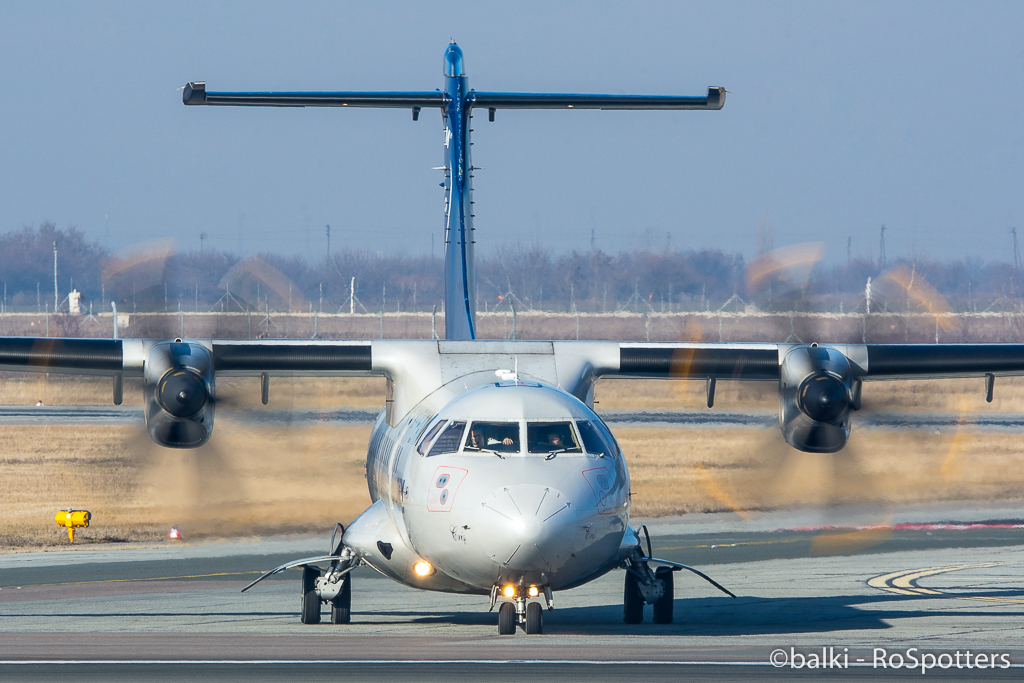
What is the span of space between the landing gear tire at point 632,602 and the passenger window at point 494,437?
131 inches

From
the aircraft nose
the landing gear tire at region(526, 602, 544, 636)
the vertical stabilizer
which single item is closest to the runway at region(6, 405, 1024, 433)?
the vertical stabilizer

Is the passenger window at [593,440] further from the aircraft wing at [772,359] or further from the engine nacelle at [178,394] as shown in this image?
the engine nacelle at [178,394]

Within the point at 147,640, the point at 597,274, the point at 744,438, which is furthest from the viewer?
the point at 597,274

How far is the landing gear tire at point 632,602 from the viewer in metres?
14.9

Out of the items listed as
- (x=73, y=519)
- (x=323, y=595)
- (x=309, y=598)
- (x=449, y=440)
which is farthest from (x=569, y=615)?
(x=73, y=519)

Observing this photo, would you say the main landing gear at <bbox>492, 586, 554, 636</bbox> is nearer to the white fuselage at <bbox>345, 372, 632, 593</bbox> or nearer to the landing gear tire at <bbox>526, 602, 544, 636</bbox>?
the landing gear tire at <bbox>526, 602, 544, 636</bbox>

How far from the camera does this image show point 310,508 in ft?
85.5

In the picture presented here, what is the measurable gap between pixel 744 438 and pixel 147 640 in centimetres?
2762

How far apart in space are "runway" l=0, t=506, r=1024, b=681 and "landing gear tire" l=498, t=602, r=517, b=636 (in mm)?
216

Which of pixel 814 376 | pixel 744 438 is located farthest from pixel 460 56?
pixel 744 438

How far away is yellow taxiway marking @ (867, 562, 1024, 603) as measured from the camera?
17.1 meters

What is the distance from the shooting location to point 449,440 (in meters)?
12.9

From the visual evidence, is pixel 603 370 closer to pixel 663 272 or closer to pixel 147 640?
pixel 147 640

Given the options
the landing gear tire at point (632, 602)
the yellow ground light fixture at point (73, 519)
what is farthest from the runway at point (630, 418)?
the landing gear tire at point (632, 602)
